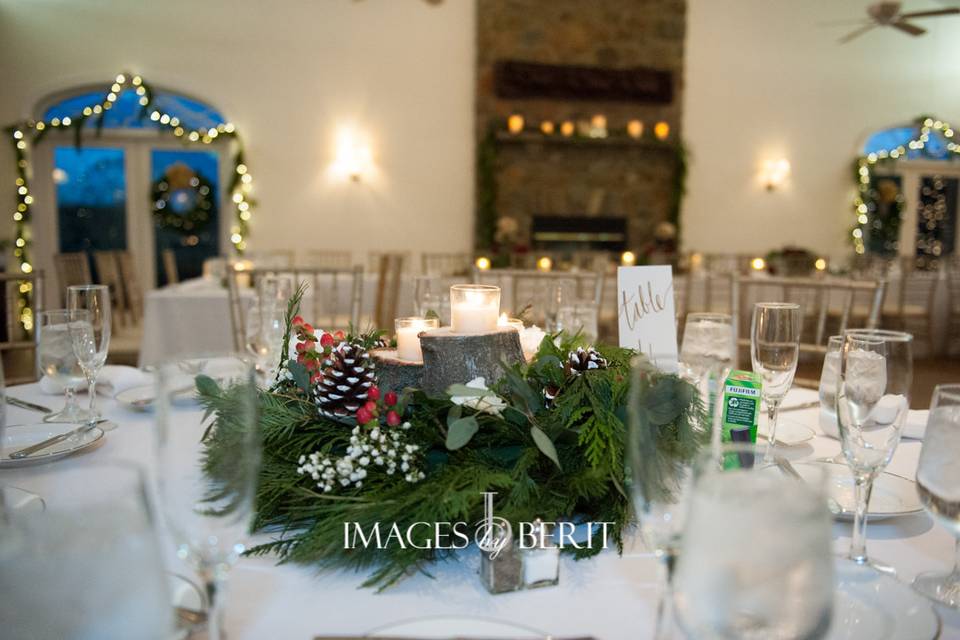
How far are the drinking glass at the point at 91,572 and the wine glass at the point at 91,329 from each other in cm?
82

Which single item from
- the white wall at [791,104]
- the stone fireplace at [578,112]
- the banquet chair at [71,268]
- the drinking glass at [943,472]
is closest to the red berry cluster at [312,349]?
the drinking glass at [943,472]

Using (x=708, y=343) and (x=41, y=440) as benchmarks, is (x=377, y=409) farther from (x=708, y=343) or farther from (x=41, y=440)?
(x=41, y=440)

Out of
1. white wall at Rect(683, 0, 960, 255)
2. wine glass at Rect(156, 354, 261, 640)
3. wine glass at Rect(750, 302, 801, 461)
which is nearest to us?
wine glass at Rect(156, 354, 261, 640)

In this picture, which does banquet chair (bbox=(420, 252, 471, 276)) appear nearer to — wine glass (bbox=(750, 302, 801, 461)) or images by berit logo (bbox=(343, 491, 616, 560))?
wine glass (bbox=(750, 302, 801, 461))

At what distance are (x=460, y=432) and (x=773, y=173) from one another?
817 centimetres

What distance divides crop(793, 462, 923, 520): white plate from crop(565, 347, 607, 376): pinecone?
0.29m

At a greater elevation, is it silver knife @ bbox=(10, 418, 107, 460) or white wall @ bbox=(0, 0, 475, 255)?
white wall @ bbox=(0, 0, 475, 255)

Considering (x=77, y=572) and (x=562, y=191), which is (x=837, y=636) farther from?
(x=562, y=191)

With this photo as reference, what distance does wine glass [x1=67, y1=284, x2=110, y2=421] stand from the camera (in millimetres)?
1137

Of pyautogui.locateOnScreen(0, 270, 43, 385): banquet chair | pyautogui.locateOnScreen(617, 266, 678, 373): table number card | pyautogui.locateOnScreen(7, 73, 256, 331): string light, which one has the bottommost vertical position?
pyautogui.locateOnScreen(0, 270, 43, 385): banquet chair

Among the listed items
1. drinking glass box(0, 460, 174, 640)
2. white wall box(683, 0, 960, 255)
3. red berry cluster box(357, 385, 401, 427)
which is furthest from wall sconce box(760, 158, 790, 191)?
drinking glass box(0, 460, 174, 640)

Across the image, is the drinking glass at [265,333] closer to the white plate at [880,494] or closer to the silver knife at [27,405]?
the silver knife at [27,405]

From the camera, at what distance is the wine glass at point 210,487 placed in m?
0.51

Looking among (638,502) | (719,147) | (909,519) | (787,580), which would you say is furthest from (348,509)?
(719,147)
